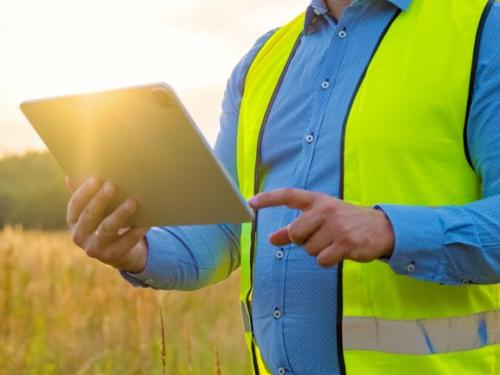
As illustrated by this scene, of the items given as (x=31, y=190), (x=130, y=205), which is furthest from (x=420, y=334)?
(x=31, y=190)

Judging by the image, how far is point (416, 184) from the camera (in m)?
2.09

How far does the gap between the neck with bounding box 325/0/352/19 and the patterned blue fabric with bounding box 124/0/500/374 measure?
0.02 m

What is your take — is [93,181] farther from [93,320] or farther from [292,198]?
[93,320]

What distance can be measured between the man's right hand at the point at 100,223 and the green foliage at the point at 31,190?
29374 mm

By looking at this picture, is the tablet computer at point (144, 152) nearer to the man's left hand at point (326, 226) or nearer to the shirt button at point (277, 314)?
the man's left hand at point (326, 226)

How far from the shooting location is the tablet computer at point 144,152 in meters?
1.91

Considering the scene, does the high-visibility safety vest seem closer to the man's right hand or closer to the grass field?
the man's right hand

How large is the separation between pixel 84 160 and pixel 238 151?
1.74 feet

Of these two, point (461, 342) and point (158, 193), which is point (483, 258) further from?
point (158, 193)

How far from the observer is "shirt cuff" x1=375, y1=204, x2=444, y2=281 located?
189cm

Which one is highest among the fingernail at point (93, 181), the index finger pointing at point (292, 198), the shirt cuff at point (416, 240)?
the fingernail at point (93, 181)

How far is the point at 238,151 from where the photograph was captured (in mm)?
2572

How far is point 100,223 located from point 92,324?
2949mm

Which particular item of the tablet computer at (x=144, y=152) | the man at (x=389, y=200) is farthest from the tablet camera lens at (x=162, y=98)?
the man at (x=389, y=200)
